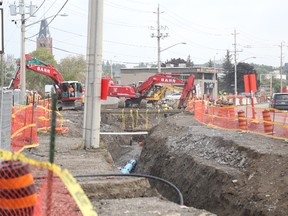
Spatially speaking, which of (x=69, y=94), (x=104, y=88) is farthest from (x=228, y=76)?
(x=104, y=88)

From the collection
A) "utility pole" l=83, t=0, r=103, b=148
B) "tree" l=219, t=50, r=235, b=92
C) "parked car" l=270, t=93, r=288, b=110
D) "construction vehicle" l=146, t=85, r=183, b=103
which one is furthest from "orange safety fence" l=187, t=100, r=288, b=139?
"tree" l=219, t=50, r=235, b=92

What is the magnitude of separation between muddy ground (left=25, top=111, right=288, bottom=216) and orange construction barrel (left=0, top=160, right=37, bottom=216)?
2880 mm

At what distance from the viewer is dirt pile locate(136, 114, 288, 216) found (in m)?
10.0

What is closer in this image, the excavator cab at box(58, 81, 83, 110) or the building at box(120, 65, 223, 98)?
the excavator cab at box(58, 81, 83, 110)

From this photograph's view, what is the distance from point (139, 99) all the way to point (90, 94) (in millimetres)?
24467

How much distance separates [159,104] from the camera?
4141 cm

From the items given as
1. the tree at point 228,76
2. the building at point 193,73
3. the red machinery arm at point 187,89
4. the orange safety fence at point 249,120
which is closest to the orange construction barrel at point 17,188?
the orange safety fence at point 249,120

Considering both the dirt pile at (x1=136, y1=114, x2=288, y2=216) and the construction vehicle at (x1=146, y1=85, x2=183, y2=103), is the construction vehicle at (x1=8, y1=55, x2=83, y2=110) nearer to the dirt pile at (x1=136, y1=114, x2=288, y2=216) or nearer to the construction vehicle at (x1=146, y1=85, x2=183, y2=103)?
the construction vehicle at (x1=146, y1=85, x2=183, y2=103)

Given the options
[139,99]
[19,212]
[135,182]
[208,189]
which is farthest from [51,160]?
[139,99]

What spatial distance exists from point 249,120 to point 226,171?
7.07m

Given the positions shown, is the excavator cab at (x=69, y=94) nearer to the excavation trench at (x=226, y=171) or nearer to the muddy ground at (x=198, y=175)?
the muddy ground at (x=198, y=175)

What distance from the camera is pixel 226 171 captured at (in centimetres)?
1198

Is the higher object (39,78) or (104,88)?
(39,78)

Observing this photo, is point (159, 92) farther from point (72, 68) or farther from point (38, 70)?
point (72, 68)
